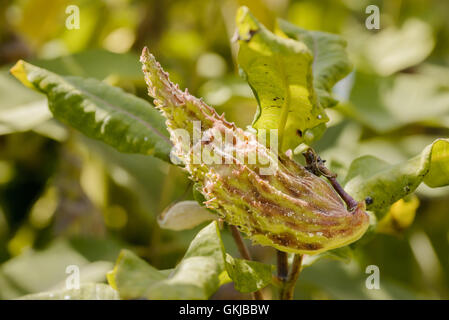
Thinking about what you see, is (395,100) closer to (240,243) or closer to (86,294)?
(240,243)

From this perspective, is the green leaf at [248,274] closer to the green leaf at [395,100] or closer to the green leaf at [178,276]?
the green leaf at [178,276]

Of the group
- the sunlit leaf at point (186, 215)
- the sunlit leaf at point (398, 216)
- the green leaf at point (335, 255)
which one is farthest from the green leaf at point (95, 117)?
the sunlit leaf at point (398, 216)

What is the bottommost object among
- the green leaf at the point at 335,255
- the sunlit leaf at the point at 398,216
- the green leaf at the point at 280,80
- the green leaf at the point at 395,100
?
the green leaf at the point at 335,255

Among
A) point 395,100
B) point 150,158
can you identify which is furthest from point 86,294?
point 395,100

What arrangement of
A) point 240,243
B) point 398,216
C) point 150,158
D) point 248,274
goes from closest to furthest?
point 248,274
point 240,243
point 398,216
point 150,158

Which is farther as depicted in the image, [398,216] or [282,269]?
[398,216]

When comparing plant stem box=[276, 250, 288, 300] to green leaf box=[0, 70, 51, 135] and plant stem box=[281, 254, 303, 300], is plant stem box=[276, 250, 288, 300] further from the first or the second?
green leaf box=[0, 70, 51, 135]

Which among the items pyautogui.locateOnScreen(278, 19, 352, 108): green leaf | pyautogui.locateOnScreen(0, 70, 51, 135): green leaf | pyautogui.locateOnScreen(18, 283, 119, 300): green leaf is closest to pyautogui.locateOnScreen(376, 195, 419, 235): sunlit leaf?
pyautogui.locateOnScreen(278, 19, 352, 108): green leaf
